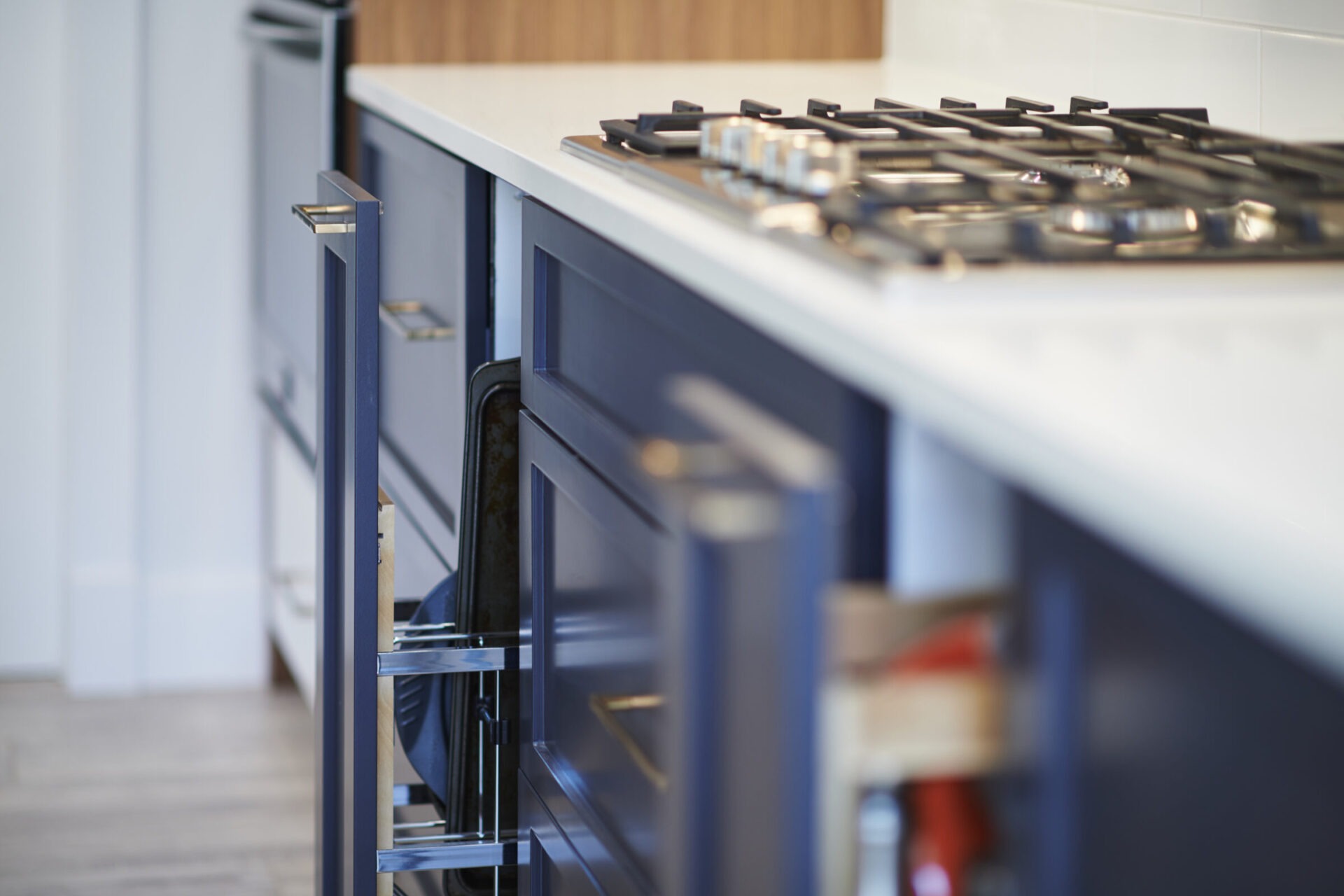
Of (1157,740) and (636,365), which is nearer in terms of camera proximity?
(1157,740)

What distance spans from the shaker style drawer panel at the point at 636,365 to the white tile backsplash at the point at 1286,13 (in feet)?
2.12

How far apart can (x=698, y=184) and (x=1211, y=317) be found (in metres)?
0.35

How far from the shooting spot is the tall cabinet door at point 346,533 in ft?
3.82

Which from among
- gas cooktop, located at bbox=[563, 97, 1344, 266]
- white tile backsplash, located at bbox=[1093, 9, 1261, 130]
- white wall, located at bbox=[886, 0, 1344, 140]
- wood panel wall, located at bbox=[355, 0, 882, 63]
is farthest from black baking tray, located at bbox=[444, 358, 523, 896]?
wood panel wall, located at bbox=[355, 0, 882, 63]

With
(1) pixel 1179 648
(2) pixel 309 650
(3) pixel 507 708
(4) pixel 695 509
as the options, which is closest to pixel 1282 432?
(1) pixel 1179 648

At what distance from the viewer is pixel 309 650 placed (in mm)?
2295

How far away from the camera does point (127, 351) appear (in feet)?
9.04

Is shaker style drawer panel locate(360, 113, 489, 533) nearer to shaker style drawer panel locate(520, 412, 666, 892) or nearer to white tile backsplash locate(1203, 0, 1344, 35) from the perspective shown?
shaker style drawer panel locate(520, 412, 666, 892)

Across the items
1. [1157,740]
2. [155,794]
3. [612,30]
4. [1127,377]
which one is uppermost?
[612,30]

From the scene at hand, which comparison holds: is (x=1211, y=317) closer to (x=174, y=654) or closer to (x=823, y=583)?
(x=823, y=583)

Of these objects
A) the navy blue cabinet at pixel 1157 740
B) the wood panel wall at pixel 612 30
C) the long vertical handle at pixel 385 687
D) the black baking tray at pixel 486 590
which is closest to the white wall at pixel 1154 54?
the wood panel wall at pixel 612 30

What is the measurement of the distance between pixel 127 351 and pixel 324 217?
163cm

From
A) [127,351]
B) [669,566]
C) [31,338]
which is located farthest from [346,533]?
[31,338]

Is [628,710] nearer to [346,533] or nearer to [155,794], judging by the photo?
[346,533]
